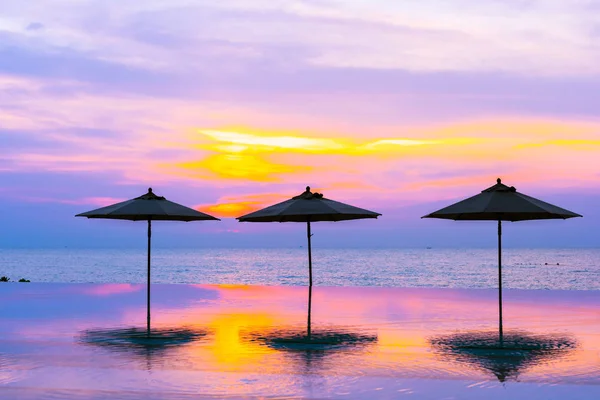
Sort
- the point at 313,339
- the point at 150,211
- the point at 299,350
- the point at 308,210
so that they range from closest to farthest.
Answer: the point at 299,350 < the point at 313,339 < the point at 150,211 < the point at 308,210

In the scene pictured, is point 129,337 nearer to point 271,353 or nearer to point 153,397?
point 271,353

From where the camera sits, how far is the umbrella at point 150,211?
12.3 metres

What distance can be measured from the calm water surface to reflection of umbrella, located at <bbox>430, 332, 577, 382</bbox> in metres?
0.03

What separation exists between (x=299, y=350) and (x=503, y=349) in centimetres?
305

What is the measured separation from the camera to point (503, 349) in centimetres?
1088

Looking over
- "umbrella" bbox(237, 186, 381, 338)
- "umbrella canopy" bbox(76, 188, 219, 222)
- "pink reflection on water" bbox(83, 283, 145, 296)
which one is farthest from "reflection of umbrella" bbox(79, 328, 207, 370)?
"pink reflection on water" bbox(83, 283, 145, 296)

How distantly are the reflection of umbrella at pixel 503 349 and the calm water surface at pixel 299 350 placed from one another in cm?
3

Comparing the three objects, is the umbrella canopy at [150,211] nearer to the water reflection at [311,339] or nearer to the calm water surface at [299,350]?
the calm water surface at [299,350]

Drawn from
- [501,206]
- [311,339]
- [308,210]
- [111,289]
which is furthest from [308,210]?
[111,289]

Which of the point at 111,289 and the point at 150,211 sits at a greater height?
the point at 150,211

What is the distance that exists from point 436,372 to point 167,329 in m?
5.78

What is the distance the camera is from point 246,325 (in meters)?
13.9

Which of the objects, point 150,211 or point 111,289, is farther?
point 111,289

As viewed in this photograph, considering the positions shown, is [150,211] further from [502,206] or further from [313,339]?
[502,206]
